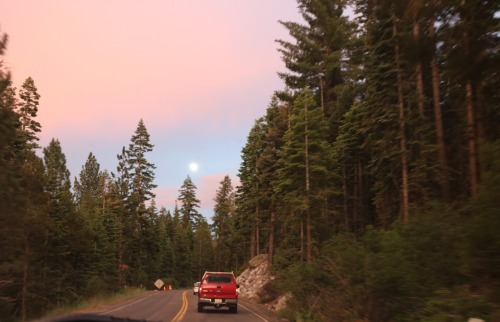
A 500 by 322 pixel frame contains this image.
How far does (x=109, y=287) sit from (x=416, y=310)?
Result: 59297 millimetres

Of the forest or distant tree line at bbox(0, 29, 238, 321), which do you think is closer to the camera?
the forest

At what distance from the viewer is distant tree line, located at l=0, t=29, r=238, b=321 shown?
2506 centimetres

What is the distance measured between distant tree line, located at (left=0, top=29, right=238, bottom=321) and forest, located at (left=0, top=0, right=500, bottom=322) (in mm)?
260

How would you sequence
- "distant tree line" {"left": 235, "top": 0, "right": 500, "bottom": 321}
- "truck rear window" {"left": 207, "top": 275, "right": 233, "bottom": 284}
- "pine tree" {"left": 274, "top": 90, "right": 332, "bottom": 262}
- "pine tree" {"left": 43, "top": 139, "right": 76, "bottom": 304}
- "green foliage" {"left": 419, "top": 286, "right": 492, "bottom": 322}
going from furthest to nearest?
"pine tree" {"left": 43, "top": 139, "right": 76, "bottom": 304}, "pine tree" {"left": 274, "top": 90, "right": 332, "bottom": 262}, "truck rear window" {"left": 207, "top": 275, "right": 233, "bottom": 284}, "distant tree line" {"left": 235, "top": 0, "right": 500, "bottom": 321}, "green foliage" {"left": 419, "top": 286, "right": 492, "bottom": 322}

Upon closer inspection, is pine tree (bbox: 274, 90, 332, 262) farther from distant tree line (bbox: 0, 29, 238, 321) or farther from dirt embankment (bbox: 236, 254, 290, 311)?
distant tree line (bbox: 0, 29, 238, 321)

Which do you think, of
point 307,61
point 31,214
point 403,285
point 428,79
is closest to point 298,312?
point 403,285

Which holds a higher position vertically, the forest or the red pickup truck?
the forest

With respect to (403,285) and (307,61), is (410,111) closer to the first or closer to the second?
(403,285)

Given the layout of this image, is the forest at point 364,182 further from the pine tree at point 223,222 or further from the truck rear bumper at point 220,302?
the pine tree at point 223,222

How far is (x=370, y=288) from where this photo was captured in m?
13.4

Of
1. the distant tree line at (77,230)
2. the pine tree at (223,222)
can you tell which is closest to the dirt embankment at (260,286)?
the distant tree line at (77,230)

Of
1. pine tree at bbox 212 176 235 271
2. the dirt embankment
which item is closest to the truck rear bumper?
the dirt embankment

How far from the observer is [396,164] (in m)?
22.6

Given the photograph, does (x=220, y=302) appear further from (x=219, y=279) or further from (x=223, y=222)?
(x=223, y=222)
